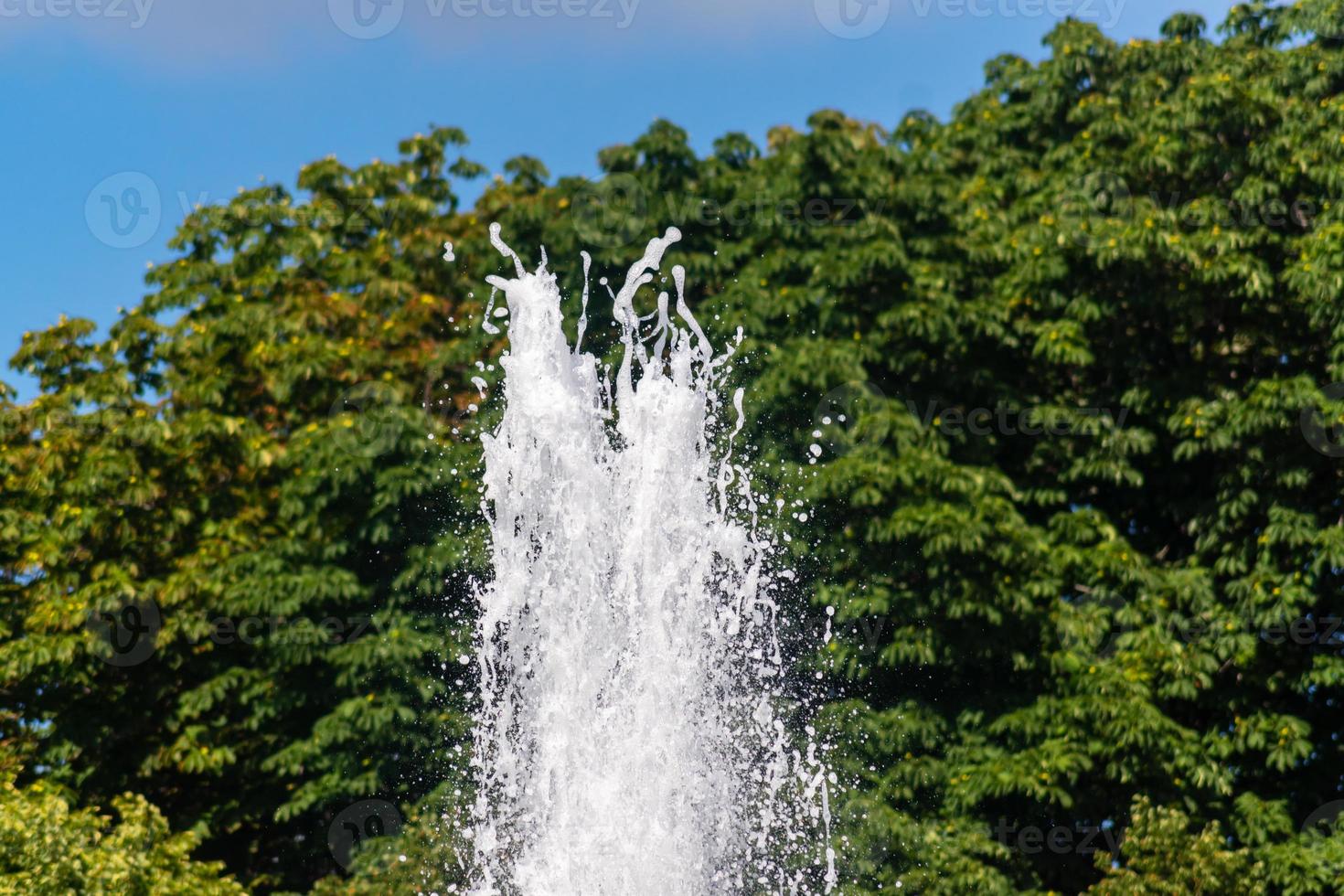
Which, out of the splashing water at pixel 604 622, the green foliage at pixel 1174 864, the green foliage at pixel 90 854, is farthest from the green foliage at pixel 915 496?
the splashing water at pixel 604 622

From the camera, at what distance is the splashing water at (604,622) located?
12578mm

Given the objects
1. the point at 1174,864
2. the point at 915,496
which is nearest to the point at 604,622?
the point at 915,496

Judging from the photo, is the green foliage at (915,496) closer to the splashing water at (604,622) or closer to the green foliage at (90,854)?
the green foliage at (90,854)

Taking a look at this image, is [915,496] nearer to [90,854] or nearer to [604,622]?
[604,622]

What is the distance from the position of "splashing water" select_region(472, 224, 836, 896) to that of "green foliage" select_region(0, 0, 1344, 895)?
5.41m

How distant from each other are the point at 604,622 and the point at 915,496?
270 inches

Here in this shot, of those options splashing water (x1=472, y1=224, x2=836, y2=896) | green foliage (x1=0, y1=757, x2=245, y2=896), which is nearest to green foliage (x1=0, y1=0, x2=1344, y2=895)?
green foliage (x1=0, y1=757, x2=245, y2=896)

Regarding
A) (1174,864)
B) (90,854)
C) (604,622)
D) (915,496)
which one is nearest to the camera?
(604,622)

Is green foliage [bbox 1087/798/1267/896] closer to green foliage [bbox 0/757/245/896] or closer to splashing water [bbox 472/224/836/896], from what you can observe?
splashing water [bbox 472/224/836/896]

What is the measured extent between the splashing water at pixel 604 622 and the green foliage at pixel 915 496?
5.41 metres

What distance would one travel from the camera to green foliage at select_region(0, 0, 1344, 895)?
62.4 feet

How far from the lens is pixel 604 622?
13.1 m

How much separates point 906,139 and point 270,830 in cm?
1328

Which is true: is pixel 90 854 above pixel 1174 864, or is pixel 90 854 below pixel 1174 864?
above
